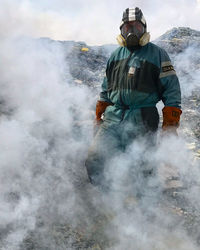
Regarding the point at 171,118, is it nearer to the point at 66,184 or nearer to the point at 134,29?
the point at 134,29

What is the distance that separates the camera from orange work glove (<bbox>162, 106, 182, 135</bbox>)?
2943mm

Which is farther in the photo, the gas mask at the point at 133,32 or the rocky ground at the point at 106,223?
the gas mask at the point at 133,32

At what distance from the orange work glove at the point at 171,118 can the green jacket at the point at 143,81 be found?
0.17ft

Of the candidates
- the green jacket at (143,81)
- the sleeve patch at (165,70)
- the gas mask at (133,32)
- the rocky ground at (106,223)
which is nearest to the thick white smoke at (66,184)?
the rocky ground at (106,223)

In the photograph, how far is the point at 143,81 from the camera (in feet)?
9.64

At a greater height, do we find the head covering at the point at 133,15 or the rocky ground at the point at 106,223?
the head covering at the point at 133,15

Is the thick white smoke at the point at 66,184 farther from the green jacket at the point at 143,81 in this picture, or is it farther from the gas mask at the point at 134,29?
the gas mask at the point at 134,29

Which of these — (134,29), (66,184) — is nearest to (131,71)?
(134,29)

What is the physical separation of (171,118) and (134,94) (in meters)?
0.44

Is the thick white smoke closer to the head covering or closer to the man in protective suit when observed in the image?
the man in protective suit

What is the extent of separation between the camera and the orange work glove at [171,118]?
2.94m

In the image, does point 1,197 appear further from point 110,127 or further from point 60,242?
point 110,127

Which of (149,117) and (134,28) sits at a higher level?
(134,28)

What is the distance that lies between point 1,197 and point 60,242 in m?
0.75
